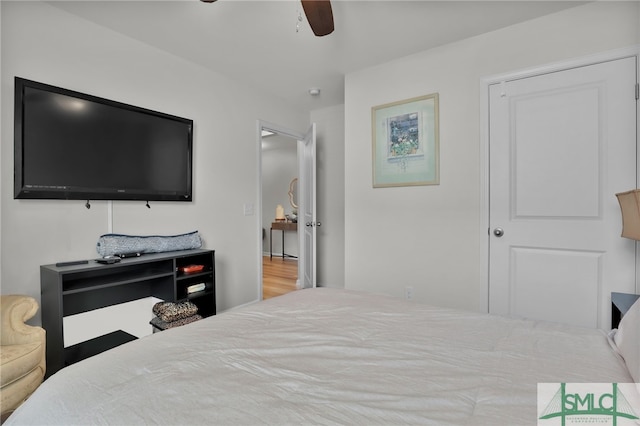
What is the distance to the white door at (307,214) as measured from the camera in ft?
12.4

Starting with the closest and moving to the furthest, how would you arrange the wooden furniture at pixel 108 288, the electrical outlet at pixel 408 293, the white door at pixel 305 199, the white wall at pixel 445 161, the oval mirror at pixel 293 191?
the wooden furniture at pixel 108 288, the white wall at pixel 445 161, the electrical outlet at pixel 408 293, the white door at pixel 305 199, the oval mirror at pixel 293 191

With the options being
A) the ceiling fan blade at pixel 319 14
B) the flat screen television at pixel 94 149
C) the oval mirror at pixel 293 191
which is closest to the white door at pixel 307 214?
the flat screen television at pixel 94 149

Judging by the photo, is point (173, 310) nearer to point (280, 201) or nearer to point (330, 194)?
point (330, 194)

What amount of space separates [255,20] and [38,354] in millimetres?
2503

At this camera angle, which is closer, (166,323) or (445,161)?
(166,323)

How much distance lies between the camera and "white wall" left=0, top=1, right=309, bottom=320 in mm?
1940

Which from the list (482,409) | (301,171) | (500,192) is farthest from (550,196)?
(301,171)

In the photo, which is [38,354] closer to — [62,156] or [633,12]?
[62,156]

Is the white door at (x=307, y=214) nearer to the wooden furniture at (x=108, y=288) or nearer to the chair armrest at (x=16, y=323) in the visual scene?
the wooden furniture at (x=108, y=288)

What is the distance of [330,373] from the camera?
0.89 m

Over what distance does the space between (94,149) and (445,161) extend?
2788 mm

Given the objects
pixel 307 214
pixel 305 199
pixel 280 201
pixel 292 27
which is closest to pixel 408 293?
pixel 307 214

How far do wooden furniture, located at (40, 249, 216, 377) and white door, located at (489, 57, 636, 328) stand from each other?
2.51 meters

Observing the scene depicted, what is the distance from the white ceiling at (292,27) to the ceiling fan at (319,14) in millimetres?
500
